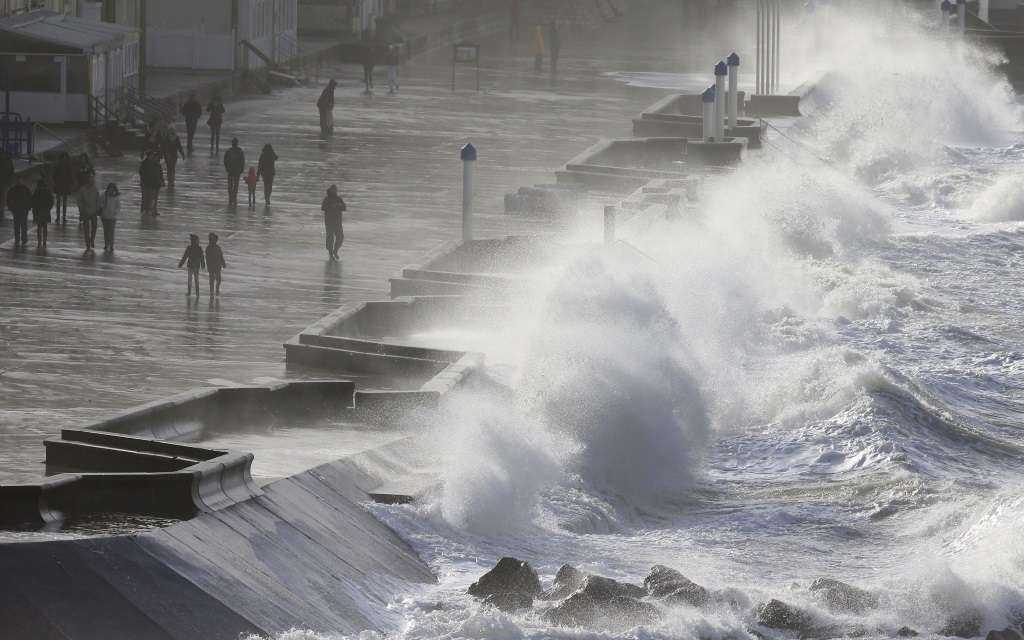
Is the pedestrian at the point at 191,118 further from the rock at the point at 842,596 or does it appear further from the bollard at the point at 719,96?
the rock at the point at 842,596

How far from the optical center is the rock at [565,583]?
47.0 feet

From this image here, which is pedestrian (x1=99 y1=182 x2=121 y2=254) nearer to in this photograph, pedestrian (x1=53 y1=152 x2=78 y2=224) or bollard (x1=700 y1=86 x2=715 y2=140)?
pedestrian (x1=53 y1=152 x2=78 y2=224)

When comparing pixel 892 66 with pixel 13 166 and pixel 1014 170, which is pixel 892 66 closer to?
pixel 1014 170

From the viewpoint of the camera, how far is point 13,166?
2977 cm

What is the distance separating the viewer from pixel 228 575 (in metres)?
13.1

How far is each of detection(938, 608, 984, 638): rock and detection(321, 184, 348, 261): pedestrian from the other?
12.4 meters

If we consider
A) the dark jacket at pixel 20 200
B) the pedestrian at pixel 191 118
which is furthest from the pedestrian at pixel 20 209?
the pedestrian at pixel 191 118

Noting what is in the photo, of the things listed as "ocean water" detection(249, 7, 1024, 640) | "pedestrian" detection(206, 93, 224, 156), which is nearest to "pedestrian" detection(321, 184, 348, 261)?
"ocean water" detection(249, 7, 1024, 640)

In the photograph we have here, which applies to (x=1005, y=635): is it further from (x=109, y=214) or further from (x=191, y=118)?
(x=191, y=118)

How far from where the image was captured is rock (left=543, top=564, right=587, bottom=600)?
1431cm

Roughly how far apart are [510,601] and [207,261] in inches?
391

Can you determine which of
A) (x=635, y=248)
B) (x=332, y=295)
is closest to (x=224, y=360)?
(x=332, y=295)

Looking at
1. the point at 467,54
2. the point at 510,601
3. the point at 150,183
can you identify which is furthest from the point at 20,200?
the point at 467,54

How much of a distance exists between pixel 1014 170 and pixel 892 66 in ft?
57.5
